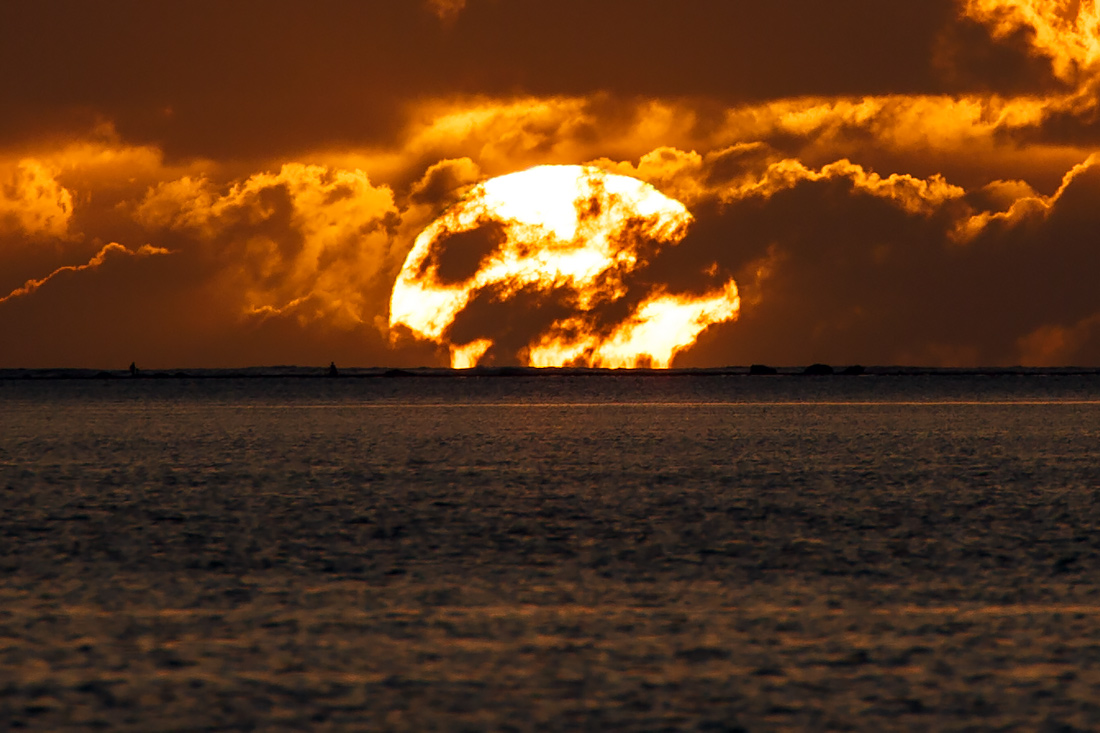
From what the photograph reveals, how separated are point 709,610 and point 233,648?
699 cm

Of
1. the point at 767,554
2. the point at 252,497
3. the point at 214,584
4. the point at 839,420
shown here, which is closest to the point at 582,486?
the point at 252,497

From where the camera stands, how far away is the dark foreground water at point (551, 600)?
15.5 m

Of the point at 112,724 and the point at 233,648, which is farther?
the point at 233,648

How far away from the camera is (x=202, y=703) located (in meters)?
15.5

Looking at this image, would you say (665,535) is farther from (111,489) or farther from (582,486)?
(111,489)

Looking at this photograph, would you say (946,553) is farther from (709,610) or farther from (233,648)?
(233,648)

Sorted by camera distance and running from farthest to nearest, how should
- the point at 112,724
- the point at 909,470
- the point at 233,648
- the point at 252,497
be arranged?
the point at 909,470, the point at 252,497, the point at 233,648, the point at 112,724

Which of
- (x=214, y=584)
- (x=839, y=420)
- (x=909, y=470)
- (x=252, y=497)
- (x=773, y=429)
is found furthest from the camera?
(x=839, y=420)

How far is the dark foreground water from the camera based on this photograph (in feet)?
50.9

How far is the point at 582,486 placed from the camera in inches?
1849

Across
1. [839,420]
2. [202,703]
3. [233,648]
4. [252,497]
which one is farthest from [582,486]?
[839,420]

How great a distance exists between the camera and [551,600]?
22.7m

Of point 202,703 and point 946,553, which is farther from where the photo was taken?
point 946,553

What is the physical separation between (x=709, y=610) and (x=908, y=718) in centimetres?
685
